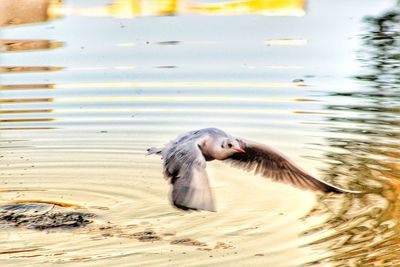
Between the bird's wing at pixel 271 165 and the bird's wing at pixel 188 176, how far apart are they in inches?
16.9

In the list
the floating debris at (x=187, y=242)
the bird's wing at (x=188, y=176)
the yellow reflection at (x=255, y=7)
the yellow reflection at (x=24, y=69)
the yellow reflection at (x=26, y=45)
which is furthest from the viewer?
the yellow reflection at (x=255, y=7)

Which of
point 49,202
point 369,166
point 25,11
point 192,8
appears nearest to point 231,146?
point 49,202

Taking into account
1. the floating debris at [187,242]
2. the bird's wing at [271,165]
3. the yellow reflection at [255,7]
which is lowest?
the floating debris at [187,242]

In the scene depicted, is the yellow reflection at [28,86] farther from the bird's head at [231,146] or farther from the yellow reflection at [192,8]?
the bird's head at [231,146]

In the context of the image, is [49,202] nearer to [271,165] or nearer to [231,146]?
[271,165]

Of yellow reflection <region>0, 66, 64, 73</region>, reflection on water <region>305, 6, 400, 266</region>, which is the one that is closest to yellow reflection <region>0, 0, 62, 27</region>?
yellow reflection <region>0, 66, 64, 73</region>

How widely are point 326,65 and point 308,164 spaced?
3.22 m

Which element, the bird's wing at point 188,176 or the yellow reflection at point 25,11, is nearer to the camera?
the bird's wing at point 188,176

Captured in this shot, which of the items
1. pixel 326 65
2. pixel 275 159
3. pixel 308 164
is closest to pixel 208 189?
pixel 275 159

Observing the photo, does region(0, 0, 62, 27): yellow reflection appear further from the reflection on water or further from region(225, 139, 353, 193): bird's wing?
region(225, 139, 353, 193): bird's wing

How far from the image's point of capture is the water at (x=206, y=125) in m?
7.79

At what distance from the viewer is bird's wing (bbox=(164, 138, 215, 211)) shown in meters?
6.80

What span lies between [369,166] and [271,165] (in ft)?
6.18

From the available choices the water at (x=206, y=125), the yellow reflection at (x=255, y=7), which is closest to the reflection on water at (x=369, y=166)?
the water at (x=206, y=125)
